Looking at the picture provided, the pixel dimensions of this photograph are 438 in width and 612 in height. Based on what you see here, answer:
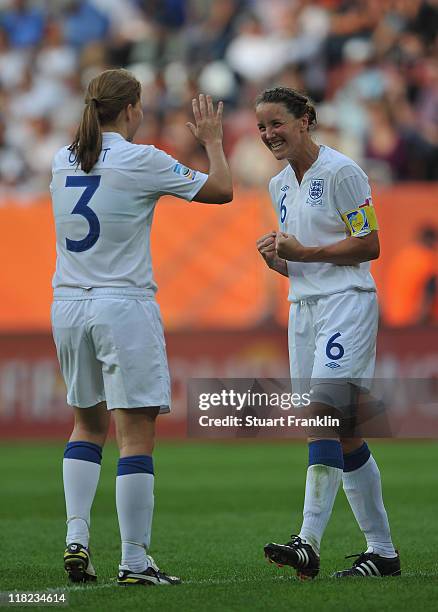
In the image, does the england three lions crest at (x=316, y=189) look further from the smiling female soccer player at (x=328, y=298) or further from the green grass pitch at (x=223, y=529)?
the green grass pitch at (x=223, y=529)

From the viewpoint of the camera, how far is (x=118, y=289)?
5270 millimetres

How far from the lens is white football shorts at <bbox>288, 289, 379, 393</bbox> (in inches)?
214

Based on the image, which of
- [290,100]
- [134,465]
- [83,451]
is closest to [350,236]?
[290,100]

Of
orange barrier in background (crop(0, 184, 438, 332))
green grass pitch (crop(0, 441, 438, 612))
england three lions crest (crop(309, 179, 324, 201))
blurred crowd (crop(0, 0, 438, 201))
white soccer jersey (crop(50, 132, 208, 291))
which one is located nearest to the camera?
green grass pitch (crop(0, 441, 438, 612))

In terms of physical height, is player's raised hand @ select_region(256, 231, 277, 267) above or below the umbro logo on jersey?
below

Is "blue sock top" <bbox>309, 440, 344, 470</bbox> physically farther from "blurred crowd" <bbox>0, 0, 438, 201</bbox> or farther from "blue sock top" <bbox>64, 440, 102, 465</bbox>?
"blurred crowd" <bbox>0, 0, 438, 201</bbox>

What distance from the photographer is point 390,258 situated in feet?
44.1

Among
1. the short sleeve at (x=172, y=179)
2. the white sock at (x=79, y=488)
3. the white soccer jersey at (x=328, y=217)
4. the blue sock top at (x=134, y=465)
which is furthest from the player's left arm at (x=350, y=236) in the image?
the white sock at (x=79, y=488)

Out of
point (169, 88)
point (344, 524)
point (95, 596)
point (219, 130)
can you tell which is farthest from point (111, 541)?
point (169, 88)

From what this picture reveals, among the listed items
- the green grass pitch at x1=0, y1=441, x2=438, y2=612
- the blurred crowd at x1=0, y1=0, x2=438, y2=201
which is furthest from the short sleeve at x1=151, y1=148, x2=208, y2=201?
the blurred crowd at x1=0, y1=0, x2=438, y2=201

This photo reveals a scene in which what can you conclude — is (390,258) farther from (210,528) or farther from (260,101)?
(260,101)

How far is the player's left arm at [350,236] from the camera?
5469 millimetres

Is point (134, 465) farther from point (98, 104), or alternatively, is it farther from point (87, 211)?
point (98, 104)

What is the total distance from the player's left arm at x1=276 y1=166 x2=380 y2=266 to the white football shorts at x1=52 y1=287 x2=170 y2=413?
669mm
